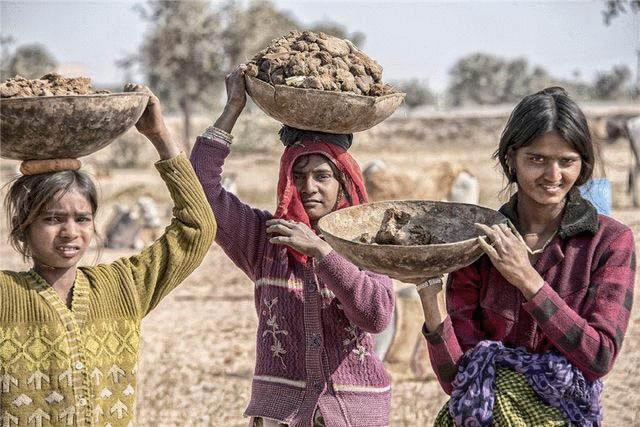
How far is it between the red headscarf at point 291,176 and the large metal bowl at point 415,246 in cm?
26

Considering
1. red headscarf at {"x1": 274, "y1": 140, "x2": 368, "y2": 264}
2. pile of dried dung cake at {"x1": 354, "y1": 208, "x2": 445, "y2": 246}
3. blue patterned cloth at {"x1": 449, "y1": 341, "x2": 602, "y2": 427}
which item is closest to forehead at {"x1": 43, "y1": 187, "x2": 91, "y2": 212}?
red headscarf at {"x1": 274, "y1": 140, "x2": 368, "y2": 264}

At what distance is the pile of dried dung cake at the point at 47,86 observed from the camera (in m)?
2.47

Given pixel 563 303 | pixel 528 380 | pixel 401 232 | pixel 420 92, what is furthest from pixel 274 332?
pixel 420 92

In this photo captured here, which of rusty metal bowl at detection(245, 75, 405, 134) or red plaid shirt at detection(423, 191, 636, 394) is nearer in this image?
red plaid shirt at detection(423, 191, 636, 394)

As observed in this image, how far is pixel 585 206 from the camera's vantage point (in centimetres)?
270

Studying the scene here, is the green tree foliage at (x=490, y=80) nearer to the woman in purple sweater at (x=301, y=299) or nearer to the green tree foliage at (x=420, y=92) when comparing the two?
the green tree foliage at (x=420, y=92)

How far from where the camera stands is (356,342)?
3104 mm

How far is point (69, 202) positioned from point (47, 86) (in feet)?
1.08

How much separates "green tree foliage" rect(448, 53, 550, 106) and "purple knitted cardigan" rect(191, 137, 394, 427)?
2447 inches

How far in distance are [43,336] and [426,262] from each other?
1071 mm

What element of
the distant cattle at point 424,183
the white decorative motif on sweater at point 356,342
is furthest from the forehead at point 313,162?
the distant cattle at point 424,183

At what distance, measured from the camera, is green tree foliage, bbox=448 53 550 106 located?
65.4 m

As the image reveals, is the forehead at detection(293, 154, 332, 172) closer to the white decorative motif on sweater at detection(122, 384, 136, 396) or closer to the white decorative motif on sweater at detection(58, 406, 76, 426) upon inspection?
the white decorative motif on sweater at detection(122, 384, 136, 396)

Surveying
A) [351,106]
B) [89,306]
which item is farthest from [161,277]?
[351,106]
